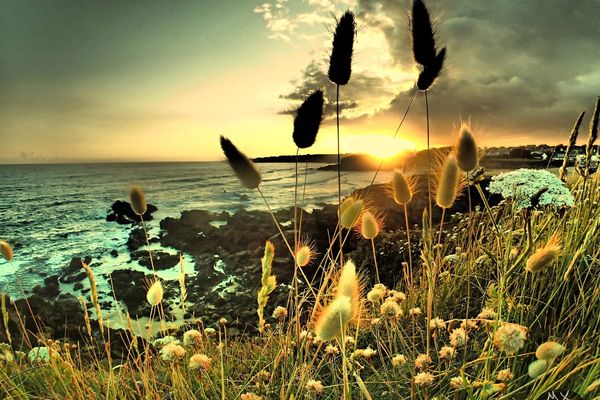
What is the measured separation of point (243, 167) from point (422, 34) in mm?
1034

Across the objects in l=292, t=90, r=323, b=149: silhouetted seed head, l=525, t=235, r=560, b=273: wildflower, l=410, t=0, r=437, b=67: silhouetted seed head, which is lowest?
l=525, t=235, r=560, b=273: wildflower

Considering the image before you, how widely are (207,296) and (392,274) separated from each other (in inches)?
143

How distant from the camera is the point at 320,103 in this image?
1.70 meters

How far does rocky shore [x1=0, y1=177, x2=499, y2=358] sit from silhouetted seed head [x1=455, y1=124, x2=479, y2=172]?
2.95 metres

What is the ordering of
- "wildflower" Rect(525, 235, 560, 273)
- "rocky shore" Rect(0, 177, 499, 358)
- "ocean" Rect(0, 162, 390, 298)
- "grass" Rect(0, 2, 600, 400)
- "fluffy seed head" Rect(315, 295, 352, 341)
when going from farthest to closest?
"ocean" Rect(0, 162, 390, 298) < "rocky shore" Rect(0, 177, 499, 358) < "grass" Rect(0, 2, 600, 400) < "wildflower" Rect(525, 235, 560, 273) < "fluffy seed head" Rect(315, 295, 352, 341)

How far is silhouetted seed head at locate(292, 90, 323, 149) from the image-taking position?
1.68 m

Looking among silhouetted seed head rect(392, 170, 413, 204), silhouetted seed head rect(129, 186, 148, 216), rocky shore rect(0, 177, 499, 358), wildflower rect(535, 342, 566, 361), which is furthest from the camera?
rocky shore rect(0, 177, 499, 358)

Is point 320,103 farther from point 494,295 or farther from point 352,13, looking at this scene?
point 494,295

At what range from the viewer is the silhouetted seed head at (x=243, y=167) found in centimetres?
178

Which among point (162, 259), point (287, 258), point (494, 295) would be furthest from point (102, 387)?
point (162, 259)


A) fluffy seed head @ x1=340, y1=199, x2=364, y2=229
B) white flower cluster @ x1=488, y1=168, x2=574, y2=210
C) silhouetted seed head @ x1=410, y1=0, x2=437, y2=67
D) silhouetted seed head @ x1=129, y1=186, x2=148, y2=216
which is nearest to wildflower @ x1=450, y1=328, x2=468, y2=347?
fluffy seed head @ x1=340, y1=199, x2=364, y2=229

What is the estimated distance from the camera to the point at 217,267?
10844mm

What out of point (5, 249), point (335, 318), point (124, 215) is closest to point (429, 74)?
point (335, 318)

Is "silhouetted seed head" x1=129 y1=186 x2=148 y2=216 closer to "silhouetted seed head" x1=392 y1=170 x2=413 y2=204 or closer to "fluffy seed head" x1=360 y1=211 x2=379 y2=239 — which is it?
"fluffy seed head" x1=360 y1=211 x2=379 y2=239
